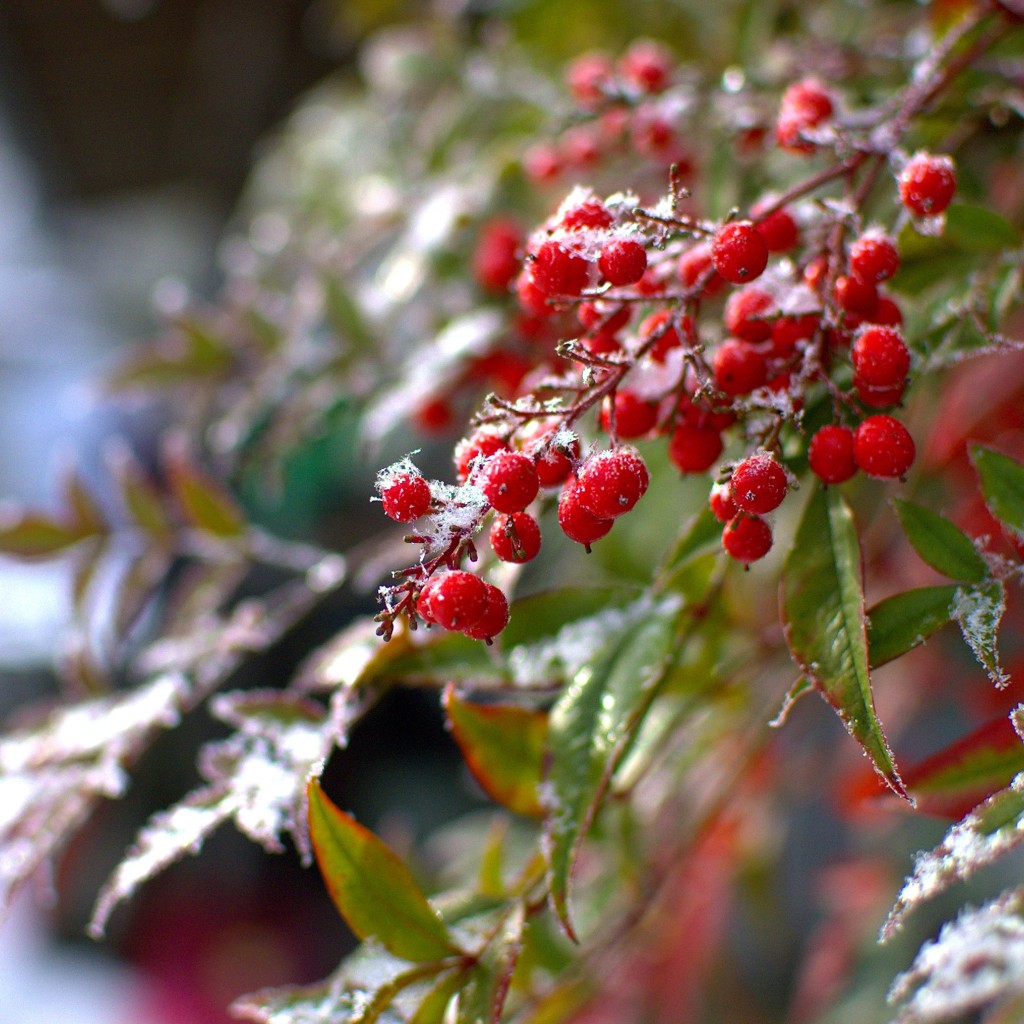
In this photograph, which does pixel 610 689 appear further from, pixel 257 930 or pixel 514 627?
pixel 257 930

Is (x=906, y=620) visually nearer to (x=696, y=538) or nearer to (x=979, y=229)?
(x=696, y=538)

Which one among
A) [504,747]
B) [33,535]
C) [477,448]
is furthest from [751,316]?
[33,535]

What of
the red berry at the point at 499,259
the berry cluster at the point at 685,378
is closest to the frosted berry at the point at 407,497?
the berry cluster at the point at 685,378

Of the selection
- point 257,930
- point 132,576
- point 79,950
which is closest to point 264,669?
point 257,930

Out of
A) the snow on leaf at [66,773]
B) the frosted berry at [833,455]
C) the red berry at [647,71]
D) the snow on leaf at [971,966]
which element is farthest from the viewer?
the red berry at [647,71]

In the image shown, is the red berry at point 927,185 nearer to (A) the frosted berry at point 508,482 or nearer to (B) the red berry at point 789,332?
(B) the red berry at point 789,332

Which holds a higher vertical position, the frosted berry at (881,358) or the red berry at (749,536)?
the frosted berry at (881,358)
